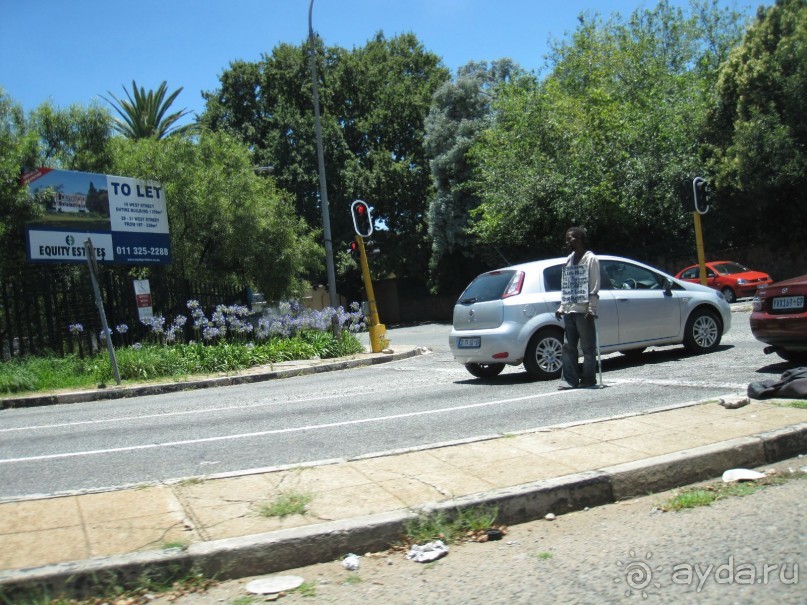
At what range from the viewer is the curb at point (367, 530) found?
376 centimetres

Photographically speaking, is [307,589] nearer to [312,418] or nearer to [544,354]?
[312,418]

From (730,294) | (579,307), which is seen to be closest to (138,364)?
(579,307)

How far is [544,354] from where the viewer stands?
10016 mm

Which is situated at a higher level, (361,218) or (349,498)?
(361,218)

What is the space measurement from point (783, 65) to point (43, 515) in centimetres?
2662

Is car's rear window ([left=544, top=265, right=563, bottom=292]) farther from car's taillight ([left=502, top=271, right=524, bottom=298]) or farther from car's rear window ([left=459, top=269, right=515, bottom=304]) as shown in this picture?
car's rear window ([left=459, top=269, right=515, bottom=304])

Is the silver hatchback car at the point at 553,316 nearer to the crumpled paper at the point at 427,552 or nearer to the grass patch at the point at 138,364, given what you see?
the crumpled paper at the point at 427,552

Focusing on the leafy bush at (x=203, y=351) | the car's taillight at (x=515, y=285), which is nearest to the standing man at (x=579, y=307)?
the car's taillight at (x=515, y=285)

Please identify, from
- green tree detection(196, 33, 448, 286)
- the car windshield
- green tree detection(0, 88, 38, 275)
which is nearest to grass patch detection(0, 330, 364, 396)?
green tree detection(0, 88, 38, 275)

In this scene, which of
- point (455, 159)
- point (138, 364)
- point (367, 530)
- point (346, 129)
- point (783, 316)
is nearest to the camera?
point (367, 530)

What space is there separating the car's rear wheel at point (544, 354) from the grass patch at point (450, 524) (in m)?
5.59

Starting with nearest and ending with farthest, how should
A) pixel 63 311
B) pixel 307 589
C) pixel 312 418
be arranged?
pixel 307 589 → pixel 312 418 → pixel 63 311

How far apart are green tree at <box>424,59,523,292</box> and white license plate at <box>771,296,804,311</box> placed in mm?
26785

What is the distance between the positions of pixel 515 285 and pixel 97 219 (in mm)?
12588
